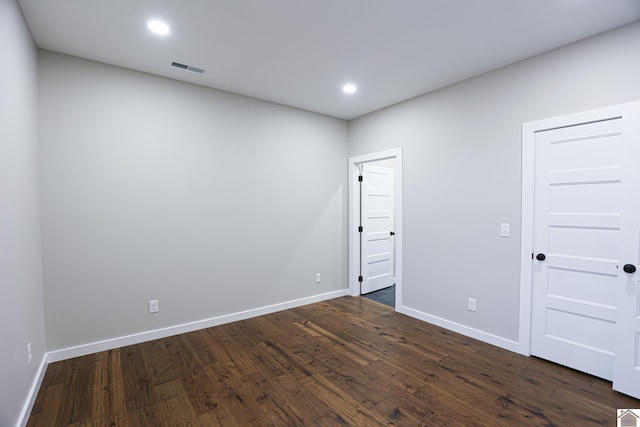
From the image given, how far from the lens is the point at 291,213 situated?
4.26m

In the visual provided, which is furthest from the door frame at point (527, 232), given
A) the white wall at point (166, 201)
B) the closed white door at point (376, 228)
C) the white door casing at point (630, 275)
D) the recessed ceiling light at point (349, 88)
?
the white wall at point (166, 201)

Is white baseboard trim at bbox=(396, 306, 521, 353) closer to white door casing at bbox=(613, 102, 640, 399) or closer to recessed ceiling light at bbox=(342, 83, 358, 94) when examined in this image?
white door casing at bbox=(613, 102, 640, 399)

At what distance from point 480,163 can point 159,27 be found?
3.19 metres

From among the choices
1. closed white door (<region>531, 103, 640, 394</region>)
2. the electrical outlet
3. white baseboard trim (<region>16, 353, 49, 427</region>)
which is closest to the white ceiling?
closed white door (<region>531, 103, 640, 394</region>)

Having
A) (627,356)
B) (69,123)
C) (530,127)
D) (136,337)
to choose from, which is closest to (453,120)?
(530,127)

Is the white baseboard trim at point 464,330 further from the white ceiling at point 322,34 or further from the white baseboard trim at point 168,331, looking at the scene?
the white ceiling at point 322,34

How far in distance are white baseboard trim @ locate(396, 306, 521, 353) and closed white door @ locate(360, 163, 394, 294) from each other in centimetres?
106

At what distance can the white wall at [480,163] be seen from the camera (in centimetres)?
251

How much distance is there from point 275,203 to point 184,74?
70.8 inches

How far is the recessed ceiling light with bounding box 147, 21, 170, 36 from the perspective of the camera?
2.33 metres

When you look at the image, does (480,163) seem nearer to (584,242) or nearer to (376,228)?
(584,242)

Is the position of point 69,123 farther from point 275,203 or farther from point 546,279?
point 546,279

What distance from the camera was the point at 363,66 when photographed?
119 inches

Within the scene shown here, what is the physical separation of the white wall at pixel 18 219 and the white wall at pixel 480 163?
366 centimetres
